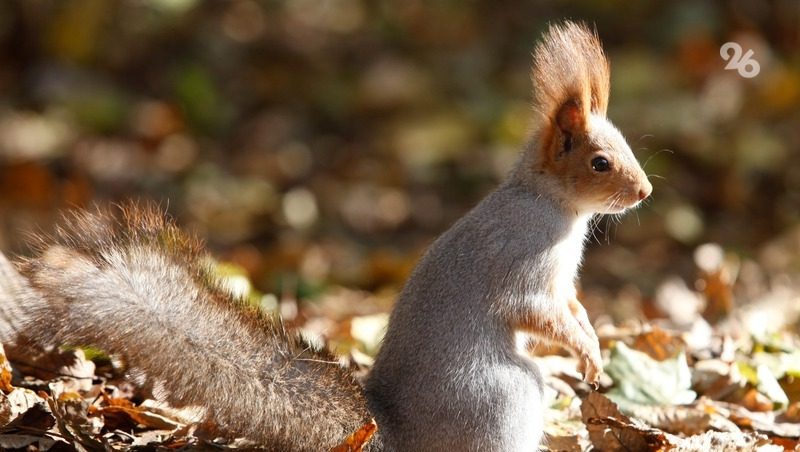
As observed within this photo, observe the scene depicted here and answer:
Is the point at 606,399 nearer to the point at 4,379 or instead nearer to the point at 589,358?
the point at 589,358

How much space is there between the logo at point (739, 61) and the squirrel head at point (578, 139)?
170 inches

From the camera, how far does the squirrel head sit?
246 cm

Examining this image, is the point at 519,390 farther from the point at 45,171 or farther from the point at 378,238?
the point at 45,171

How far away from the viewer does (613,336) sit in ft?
10.4

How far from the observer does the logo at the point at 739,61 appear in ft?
21.6

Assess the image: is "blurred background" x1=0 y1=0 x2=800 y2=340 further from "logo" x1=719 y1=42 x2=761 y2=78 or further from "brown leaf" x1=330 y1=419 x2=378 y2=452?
"brown leaf" x1=330 y1=419 x2=378 y2=452

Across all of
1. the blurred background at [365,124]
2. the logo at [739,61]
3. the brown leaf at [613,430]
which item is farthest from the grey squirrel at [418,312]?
the logo at [739,61]

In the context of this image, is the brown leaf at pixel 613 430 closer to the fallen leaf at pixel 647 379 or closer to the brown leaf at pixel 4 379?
the fallen leaf at pixel 647 379

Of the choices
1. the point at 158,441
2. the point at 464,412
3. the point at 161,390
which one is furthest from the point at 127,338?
the point at 464,412

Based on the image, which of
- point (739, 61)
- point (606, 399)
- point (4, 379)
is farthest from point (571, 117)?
point (739, 61)

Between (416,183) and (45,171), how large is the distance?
7.12ft

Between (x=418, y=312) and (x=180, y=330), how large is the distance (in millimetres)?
536

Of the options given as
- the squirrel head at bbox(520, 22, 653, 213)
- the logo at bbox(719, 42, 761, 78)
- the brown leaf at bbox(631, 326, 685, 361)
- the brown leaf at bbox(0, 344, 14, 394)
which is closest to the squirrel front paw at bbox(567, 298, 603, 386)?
the squirrel head at bbox(520, 22, 653, 213)

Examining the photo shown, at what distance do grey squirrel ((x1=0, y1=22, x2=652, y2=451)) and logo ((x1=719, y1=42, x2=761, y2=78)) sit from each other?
14.3 feet
